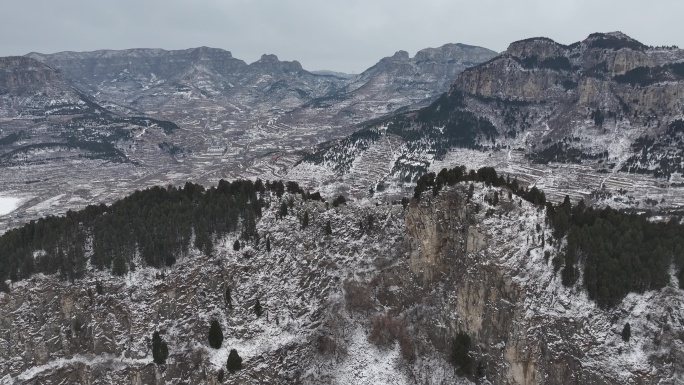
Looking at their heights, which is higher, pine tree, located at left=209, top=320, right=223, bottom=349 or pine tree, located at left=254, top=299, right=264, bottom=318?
pine tree, located at left=254, top=299, right=264, bottom=318

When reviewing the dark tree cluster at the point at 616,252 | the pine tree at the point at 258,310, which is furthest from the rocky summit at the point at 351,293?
the pine tree at the point at 258,310

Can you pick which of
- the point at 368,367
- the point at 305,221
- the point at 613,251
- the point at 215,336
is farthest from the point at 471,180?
the point at 215,336

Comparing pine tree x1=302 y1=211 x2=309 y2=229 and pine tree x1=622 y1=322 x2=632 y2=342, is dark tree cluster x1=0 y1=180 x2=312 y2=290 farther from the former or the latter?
pine tree x1=622 y1=322 x2=632 y2=342

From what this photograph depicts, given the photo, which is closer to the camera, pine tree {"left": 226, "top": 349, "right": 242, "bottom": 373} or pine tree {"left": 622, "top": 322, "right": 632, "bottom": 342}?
pine tree {"left": 622, "top": 322, "right": 632, "bottom": 342}

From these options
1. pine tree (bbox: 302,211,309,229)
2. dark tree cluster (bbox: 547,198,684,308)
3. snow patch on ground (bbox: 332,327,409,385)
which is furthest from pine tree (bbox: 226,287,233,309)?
dark tree cluster (bbox: 547,198,684,308)

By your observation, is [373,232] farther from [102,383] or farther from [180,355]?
[102,383]

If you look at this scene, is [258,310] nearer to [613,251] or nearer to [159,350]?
[159,350]

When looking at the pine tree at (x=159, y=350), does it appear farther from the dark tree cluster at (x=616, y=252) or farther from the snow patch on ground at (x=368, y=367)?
the dark tree cluster at (x=616, y=252)
